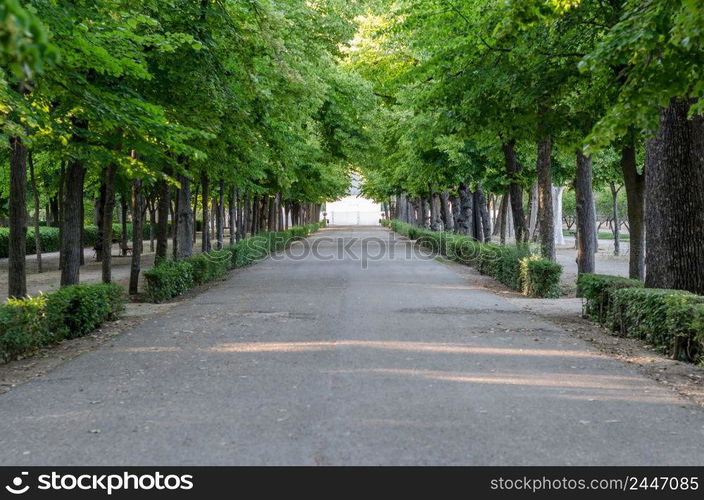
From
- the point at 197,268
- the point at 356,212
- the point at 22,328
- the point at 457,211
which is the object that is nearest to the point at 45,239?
the point at 197,268

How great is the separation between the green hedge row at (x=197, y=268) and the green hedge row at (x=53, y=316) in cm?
262

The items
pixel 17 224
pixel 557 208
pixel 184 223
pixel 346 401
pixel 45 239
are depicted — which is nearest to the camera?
pixel 346 401

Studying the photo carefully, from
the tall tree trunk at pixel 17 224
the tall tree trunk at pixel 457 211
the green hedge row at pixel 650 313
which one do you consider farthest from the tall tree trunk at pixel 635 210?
the tall tree trunk at pixel 457 211

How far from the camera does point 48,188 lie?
30406 millimetres

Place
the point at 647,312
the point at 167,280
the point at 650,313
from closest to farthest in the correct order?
the point at 650,313, the point at 647,312, the point at 167,280

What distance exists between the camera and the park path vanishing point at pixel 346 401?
16.9ft

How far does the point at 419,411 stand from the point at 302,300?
925 cm

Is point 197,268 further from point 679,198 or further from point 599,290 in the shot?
point 679,198

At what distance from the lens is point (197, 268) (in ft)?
62.8

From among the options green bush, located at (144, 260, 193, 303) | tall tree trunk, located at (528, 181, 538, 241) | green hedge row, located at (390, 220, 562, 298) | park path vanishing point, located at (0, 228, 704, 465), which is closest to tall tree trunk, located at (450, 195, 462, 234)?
tall tree trunk, located at (528, 181, 538, 241)

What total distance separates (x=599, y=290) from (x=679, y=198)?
225 centimetres

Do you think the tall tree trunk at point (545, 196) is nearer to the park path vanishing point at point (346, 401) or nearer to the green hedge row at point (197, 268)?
the park path vanishing point at point (346, 401)

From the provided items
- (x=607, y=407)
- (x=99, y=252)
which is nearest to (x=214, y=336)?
(x=607, y=407)
